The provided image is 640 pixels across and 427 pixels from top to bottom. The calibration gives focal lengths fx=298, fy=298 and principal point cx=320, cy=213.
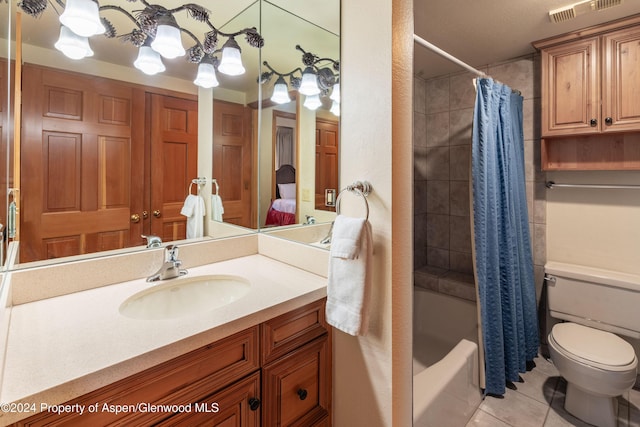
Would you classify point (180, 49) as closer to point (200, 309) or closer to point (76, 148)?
point (76, 148)

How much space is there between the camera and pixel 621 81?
5.73ft

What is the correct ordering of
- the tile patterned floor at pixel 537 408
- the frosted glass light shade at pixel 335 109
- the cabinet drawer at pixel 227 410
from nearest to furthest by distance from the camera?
the cabinet drawer at pixel 227 410 → the frosted glass light shade at pixel 335 109 → the tile patterned floor at pixel 537 408

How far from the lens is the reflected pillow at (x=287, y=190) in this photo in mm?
1618

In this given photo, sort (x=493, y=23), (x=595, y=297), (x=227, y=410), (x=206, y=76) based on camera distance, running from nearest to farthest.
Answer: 1. (x=227, y=410)
2. (x=206, y=76)
3. (x=493, y=23)
4. (x=595, y=297)

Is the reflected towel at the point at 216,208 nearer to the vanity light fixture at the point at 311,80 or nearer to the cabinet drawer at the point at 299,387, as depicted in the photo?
the vanity light fixture at the point at 311,80

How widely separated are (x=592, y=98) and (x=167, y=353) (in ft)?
8.41

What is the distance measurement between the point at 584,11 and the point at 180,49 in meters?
2.12

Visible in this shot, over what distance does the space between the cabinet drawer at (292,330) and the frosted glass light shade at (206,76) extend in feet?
3.79

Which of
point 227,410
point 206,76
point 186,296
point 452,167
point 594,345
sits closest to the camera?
point 227,410

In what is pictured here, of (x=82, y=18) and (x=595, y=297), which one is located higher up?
(x=82, y=18)

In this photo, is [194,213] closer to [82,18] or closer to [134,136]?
[134,136]

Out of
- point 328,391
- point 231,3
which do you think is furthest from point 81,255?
point 231,3

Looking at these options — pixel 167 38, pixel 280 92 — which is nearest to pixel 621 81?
pixel 280 92

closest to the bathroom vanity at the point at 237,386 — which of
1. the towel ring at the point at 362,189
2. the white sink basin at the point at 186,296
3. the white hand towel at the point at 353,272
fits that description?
the white hand towel at the point at 353,272
